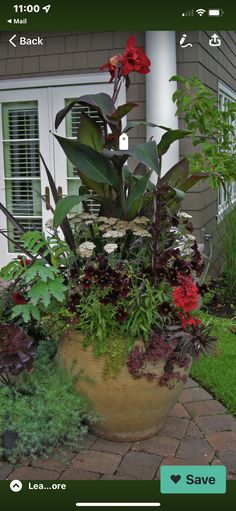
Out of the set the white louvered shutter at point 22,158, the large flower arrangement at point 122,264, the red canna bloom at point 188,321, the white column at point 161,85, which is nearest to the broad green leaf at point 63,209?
the large flower arrangement at point 122,264

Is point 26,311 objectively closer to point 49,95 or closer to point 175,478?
point 175,478

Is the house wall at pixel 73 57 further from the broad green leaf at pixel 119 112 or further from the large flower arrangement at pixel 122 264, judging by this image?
the broad green leaf at pixel 119 112

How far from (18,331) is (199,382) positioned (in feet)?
3.82

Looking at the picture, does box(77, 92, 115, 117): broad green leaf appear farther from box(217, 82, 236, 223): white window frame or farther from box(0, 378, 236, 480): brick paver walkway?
box(217, 82, 236, 223): white window frame

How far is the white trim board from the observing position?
4.21m

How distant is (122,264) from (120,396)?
1.77ft

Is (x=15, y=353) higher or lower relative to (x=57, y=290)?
lower

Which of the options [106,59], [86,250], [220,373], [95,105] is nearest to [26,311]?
[86,250]

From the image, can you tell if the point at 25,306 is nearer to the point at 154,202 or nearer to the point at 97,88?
the point at 154,202

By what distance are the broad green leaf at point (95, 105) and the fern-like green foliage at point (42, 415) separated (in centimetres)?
108

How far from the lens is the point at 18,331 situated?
2072 millimetres

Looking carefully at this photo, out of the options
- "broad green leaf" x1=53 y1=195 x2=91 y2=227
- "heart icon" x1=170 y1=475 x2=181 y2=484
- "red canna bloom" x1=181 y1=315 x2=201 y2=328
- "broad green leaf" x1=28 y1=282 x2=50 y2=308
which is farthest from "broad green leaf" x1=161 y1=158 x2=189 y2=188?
"heart icon" x1=170 y1=475 x2=181 y2=484

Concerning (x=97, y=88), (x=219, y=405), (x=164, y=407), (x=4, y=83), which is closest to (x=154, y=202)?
(x=164, y=407)

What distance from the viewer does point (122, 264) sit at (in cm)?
217
